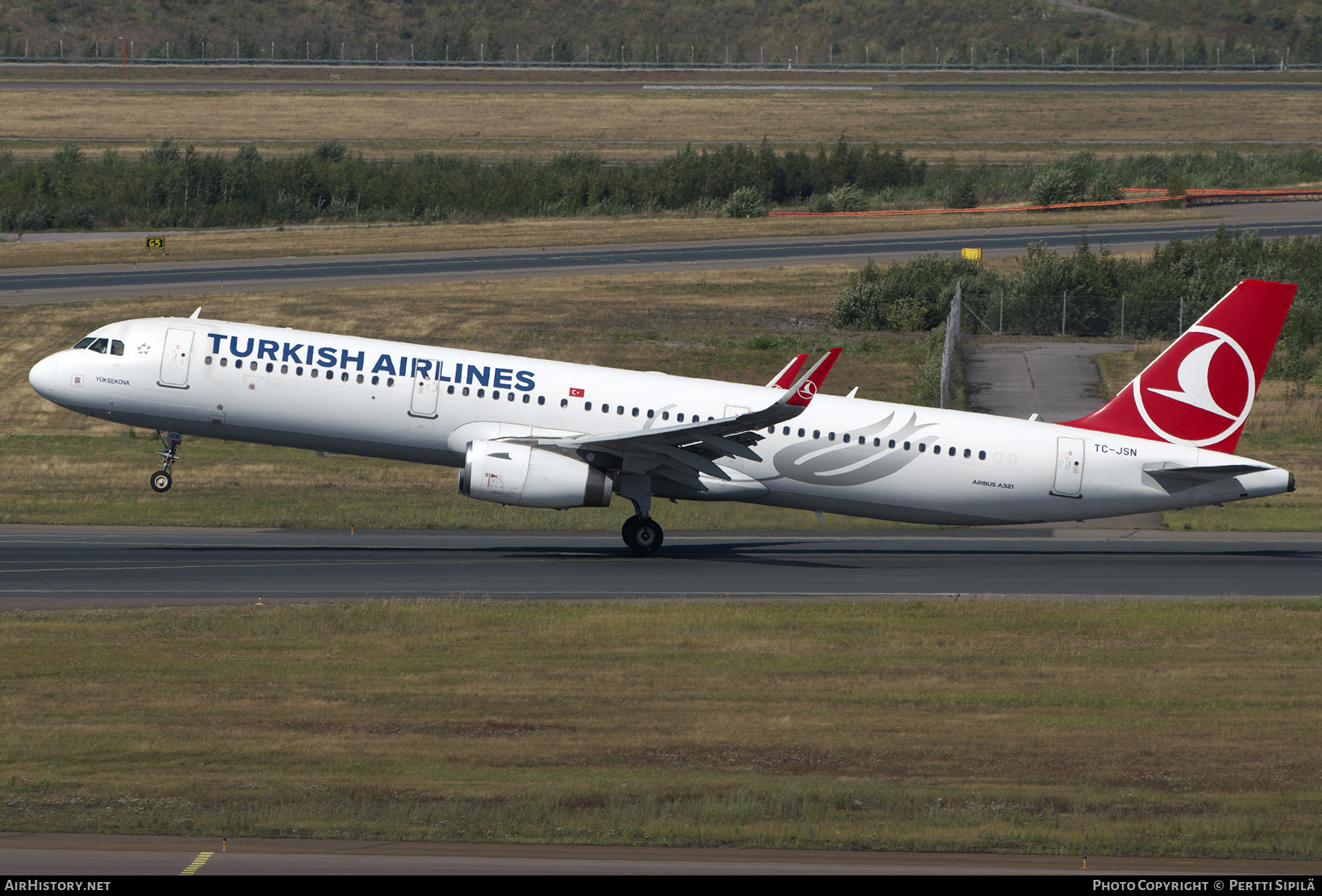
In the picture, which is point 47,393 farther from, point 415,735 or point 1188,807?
point 1188,807

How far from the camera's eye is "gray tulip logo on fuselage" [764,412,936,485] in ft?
111

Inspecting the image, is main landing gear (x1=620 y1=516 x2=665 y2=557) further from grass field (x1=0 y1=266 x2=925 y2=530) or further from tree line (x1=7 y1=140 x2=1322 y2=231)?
tree line (x1=7 y1=140 x2=1322 y2=231)

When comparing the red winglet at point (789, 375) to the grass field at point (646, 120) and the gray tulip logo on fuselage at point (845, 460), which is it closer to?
the gray tulip logo on fuselage at point (845, 460)

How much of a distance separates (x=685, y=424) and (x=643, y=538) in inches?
121

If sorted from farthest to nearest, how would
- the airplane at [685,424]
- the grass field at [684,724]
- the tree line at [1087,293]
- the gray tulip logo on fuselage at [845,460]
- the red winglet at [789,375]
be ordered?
the tree line at [1087,293], the gray tulip logo on fuselage at [845,460], the airplane at [685,424], the red winglet at [789,375], the grass field at [684,724]

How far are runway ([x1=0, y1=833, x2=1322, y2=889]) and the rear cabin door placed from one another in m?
19.0

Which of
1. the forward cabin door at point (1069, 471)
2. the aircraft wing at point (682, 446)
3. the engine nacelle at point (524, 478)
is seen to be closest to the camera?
the aircraft wing at point (682, 446)

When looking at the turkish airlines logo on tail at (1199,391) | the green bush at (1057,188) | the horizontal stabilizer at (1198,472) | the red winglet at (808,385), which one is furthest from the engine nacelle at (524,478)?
the green bush at (1057,188)

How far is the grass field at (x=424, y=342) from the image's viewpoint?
40406 millimetres

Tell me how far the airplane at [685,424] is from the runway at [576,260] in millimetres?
34785

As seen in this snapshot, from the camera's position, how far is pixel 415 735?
2020 centimetres

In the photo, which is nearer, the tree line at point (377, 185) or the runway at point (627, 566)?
the runway at point (627, 566)

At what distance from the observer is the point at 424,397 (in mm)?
33500

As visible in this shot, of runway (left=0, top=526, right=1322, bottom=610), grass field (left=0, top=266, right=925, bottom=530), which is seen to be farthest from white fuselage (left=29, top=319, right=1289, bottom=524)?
grass field (left=0, top=266, right=925, bottom=530)
